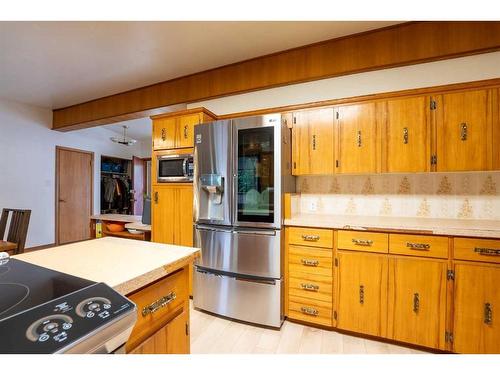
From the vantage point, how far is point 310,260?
6.11 feet

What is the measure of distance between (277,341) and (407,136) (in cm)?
192

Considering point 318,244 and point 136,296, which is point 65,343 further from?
point 318,244

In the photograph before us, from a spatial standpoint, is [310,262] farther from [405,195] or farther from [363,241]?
[405,195]

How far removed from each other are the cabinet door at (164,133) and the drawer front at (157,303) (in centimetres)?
176

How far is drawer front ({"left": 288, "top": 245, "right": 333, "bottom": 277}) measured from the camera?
1812 millimetres

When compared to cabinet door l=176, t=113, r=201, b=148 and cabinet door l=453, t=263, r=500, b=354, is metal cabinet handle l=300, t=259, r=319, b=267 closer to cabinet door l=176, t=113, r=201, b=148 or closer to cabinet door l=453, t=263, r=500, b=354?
cabinet door l=453, t=263, r=500, b=354

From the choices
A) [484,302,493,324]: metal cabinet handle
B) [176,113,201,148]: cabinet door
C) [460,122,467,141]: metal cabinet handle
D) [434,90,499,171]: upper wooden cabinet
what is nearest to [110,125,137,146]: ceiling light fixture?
[176,113,201,148]: cabinet door

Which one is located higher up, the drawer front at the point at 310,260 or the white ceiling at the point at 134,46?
the white ceiling at the point at 134,46

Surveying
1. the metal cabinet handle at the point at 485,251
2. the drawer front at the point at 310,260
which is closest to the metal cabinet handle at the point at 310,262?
the drawer front at the point at 310,260

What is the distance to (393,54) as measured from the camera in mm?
1947

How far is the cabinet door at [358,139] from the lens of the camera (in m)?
1.91

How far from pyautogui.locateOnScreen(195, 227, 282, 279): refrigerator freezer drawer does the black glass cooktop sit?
1383mm

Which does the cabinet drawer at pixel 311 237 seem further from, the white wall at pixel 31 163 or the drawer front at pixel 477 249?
the white wall at pixel 31 163
